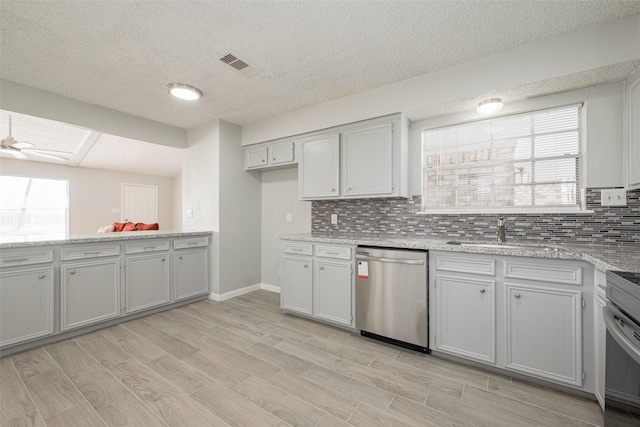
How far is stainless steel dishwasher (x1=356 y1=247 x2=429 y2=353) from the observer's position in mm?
2268

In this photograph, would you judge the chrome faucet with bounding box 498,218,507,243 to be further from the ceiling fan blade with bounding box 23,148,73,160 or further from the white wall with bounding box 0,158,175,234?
the white wall with bounding box 0,158,175,234

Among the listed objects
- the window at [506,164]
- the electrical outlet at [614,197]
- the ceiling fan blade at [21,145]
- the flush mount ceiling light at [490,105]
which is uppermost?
the ceiling fan blade at [21,145]

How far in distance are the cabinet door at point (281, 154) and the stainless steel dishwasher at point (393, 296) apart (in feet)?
5.60

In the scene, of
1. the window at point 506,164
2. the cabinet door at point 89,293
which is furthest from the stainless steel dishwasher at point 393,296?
the cabinet door at point 89,293

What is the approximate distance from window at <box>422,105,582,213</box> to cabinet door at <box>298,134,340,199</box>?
101cm

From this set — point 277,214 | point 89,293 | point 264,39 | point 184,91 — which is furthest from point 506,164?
point 89,293

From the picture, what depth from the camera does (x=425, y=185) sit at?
297 cm

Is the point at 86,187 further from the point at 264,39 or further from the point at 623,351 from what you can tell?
the point at 623,351

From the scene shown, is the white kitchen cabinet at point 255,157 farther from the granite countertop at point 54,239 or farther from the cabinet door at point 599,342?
the cabinet door at point 599,342

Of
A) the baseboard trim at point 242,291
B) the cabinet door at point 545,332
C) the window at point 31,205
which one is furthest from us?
the window at point 31,205

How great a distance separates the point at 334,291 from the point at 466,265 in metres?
1.29

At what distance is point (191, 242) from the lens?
11.8 feet

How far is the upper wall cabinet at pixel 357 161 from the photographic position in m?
2.77

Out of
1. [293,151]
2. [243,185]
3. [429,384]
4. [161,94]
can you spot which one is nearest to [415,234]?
[429,384]
